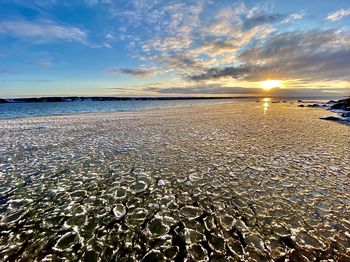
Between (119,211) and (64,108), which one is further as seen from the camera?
(64,108)

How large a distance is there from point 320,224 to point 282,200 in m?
1.14

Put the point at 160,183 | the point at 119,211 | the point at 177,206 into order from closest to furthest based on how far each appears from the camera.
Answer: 1. the point at 119,211
2. the point at 177,206
3. the point at 160,183

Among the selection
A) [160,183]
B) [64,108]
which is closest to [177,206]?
[160,183]

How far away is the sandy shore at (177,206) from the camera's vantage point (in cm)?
398

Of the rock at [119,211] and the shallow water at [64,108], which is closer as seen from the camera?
the rock at [119,211]

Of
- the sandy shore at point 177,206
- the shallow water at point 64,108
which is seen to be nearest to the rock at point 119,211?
the sandy shore at point 177,206

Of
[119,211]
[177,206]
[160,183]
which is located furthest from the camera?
[160,183]

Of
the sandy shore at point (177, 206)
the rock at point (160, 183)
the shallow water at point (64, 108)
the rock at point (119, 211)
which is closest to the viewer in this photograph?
the sandy shore at point (177, 206)

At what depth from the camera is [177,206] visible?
5539 millimetres

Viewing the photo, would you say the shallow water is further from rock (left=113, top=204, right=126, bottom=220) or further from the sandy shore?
rock (left=113, top=204, right=126, bottom=220)

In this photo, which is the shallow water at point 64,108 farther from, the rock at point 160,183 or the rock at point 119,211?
the rock at point 119,211

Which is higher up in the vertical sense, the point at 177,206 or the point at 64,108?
the point at 177,206

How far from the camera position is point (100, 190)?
6.51m

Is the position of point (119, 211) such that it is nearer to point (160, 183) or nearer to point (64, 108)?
point (160, 183)
